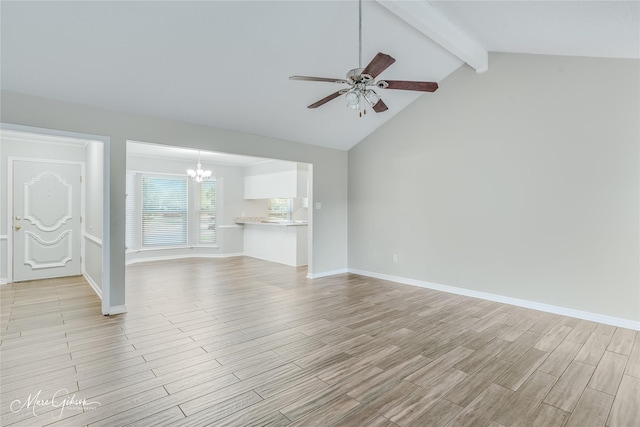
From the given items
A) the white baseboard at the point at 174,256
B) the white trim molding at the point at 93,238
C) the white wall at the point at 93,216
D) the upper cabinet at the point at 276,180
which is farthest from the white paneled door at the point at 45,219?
the upper cabinet at the point at 276,180

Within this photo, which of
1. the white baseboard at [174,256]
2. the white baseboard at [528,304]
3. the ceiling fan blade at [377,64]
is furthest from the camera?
the white baseboard at [174,256]

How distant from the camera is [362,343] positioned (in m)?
2.99

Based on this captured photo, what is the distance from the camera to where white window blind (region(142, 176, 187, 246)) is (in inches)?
301

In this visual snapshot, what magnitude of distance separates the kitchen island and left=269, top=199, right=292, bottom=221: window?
44 cm

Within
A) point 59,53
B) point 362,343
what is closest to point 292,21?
point 59,53

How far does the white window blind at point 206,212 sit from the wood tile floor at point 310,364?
13.1 feet

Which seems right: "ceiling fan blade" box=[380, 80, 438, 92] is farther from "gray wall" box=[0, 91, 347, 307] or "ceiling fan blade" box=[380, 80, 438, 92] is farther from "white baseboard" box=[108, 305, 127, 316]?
"white baseboard" box=[108, 305, 127, 316]

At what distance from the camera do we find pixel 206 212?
27.5 ft

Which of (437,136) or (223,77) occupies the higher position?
(223,77)

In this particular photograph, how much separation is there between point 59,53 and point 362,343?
3.95m

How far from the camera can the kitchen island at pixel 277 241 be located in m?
7.00

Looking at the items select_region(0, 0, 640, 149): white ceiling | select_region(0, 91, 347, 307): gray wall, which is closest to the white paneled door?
select_region(0, 91, 347, 307): gray wall

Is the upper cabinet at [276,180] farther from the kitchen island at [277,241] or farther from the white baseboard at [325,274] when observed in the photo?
the white baseboard at [325,274]

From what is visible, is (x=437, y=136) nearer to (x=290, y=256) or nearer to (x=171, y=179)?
→ (x=290, y=256)
